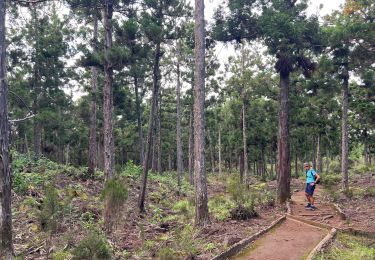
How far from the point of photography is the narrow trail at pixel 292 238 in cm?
798

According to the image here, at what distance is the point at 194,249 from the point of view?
310 inches

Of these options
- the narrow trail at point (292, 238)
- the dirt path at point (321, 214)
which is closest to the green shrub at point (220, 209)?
the narrow trail at point (292, 238)

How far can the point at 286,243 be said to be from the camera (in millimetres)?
9000

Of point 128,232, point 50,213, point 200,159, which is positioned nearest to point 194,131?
point 200,159

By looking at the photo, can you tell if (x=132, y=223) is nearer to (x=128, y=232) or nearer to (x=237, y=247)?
(x=128, y=232)

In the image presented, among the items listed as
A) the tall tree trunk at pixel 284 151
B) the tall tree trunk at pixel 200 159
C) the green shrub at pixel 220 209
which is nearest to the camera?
the tall tree trunk at pixel 200 159

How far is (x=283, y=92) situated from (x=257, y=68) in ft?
33.9

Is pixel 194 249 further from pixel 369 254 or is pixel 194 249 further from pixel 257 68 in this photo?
pixel 257 68

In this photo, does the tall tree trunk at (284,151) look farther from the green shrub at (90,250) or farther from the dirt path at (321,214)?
the green shrub at (90,250)

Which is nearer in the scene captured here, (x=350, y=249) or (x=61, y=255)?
(x=61, y=255)

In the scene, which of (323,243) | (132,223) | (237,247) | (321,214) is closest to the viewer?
(237,247)

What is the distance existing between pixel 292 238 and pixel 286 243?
2.02 feet

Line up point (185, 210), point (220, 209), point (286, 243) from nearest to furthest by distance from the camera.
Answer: point (286, 243) → point (220, 209) → point (185, 210)

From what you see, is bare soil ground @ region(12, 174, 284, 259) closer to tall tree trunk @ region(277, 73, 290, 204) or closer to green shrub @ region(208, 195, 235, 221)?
green shrub @ region(208, 195, 235, 221)
